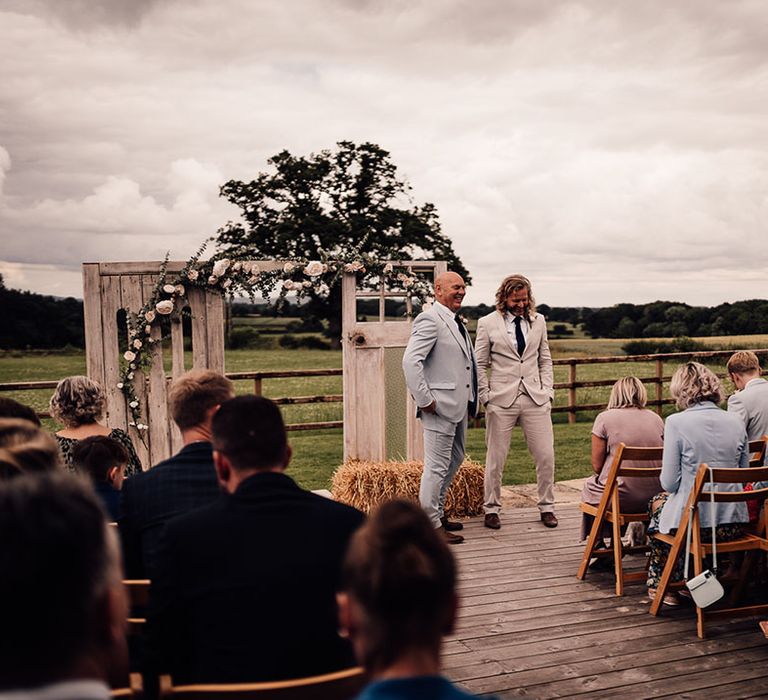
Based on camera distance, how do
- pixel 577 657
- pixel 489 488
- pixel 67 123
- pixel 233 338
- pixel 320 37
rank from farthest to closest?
pixel 233 338 → pixel 67 123 → pixel 320 37 → pixel 489 488 → pixel 577 657

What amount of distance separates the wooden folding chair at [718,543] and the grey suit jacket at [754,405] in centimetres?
70

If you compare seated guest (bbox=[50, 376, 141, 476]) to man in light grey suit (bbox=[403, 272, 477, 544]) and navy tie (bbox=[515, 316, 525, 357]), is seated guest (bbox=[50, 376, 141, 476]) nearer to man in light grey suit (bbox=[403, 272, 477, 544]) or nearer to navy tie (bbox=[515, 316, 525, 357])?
man in light grey suit (bbox=[403, 272, 477, 544])

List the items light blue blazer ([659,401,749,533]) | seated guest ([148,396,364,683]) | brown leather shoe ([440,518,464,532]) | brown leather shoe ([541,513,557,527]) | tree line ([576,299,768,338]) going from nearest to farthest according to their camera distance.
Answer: seated guest ([148,396,364,683]) < light blue blazer ([659,401,749,533]) < brown leather shoe ([440,518,464,532]) < brown leather shoe ([541,513,557,527]) < tree line ([576,299,768,338])

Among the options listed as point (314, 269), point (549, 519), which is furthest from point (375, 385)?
point (549, 519)

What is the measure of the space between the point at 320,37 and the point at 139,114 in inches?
310

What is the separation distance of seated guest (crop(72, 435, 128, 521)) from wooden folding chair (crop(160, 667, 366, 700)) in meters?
1.68

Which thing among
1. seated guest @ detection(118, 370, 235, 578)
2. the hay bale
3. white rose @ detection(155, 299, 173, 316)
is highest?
white rose @ detection(155, 299, 173, 316)

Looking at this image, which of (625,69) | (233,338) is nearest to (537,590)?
(625,69)

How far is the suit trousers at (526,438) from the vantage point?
6590mm

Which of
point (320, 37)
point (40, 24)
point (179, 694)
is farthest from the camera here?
point (320, 37)

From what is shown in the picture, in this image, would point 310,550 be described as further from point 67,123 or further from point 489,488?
point 67,123

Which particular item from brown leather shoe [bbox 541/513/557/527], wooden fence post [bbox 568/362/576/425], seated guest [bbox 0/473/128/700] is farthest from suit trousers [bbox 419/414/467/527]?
wooden fence post [bbox 568/362/576/425]

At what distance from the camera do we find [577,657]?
4000 millimetres

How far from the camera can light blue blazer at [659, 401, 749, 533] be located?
443 centimetres
